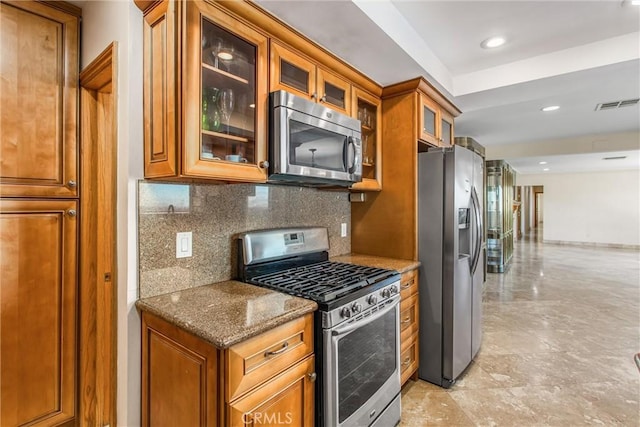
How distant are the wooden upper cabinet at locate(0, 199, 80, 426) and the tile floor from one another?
2.04 m

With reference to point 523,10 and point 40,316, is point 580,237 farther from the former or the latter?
point 40,316

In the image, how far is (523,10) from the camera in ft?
6.46

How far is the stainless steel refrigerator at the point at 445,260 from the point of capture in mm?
2361

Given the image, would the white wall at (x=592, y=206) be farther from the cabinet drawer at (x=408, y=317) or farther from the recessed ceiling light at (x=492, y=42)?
the cabinet drawer at (x=408, y=317)

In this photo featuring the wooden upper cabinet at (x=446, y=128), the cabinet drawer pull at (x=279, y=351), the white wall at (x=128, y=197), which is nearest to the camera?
the cabinet drawer pull at (x=279, y=351)

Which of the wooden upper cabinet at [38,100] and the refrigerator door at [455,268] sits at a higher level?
the wooden upper cabinet at [38,100]

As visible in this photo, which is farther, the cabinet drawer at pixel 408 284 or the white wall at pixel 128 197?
→ the cabinet drawer at pixel 408 284

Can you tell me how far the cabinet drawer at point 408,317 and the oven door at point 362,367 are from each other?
27cm

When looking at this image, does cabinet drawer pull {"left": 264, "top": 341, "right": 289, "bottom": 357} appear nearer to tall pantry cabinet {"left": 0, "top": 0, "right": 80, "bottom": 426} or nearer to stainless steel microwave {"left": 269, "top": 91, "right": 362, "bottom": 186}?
stainless steel microwave {"left": 269, "top": 91, "right": 362, "bottom": 186}

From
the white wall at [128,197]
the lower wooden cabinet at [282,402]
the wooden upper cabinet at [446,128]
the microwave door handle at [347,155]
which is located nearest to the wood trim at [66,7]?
the white wall at [128,197]

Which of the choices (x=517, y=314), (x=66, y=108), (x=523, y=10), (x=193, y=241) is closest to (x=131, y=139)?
(x=193, y=241)

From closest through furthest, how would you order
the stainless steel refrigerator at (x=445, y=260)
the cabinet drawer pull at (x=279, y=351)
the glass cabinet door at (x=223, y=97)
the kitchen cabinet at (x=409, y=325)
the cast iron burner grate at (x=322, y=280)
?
the cabinet drawer pull at (x=279, y=351), the glass cabinet door at (x=223, y=97), the cast iron burner grate at (x=322, y=280), the kitchen cabinet at (x=409, y=325), the stainless steel refrigerator at (x=445, y=260)

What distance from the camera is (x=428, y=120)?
274 cm

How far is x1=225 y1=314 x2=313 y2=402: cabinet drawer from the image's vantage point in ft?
3.63
